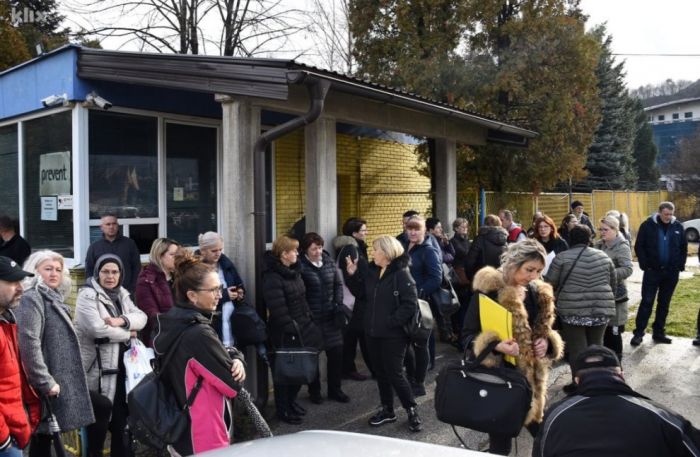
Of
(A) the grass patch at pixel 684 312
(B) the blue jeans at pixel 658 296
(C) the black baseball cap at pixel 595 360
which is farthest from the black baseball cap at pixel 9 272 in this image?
(A) the grass patch at pixel 684 312

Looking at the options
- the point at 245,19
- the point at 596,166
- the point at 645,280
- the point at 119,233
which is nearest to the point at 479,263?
the point at 645,280

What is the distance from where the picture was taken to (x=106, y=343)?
445 cm

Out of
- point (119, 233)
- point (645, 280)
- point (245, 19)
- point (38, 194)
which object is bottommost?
point (645, 280)

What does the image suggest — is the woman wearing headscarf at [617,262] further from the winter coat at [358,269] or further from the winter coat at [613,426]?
the winter coat at [613,426]

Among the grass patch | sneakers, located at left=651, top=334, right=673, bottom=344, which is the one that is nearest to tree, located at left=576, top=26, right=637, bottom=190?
the grass patch

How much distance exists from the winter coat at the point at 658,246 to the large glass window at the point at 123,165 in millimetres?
6639

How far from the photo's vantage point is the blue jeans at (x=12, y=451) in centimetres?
317

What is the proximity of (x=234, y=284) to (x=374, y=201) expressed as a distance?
731 centimetres

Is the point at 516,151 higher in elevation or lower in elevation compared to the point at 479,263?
higher

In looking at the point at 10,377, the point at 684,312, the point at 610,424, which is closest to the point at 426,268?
the point at 610,424

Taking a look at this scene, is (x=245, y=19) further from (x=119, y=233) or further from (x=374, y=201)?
(x=119, y=233)

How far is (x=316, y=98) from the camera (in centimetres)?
578

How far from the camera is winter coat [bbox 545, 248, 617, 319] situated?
→ 583 centimetres

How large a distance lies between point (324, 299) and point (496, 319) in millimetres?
2343
